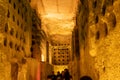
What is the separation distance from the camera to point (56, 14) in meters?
10.7

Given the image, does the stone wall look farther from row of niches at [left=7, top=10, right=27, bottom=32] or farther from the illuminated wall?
the illuminated wall

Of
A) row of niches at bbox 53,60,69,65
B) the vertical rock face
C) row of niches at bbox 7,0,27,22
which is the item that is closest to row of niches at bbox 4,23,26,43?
row of niches at bbox 7,0,27,22

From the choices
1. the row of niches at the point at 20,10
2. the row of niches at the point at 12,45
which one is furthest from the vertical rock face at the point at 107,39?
the row of niches at the point at 20,10

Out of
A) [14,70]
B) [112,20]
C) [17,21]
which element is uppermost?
[17,21]

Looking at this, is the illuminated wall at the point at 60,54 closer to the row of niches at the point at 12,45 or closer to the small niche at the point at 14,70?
the row of niches at the point at 12,45

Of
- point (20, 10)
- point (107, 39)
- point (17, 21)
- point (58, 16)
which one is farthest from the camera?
point (58, 16)

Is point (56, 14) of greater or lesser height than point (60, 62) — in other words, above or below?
above

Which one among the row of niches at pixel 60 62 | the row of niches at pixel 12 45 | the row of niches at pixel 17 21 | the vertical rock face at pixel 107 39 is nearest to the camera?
the vertical rock face at pixel 107 39

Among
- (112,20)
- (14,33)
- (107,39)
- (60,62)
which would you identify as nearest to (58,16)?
(14,33)

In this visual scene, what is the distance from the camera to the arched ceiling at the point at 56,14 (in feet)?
29.3

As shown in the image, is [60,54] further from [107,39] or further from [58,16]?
[107,39]

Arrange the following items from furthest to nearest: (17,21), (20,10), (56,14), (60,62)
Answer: (60,62) → (56,14) → (20,10) → (17,21)

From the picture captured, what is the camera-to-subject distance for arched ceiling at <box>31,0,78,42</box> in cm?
893

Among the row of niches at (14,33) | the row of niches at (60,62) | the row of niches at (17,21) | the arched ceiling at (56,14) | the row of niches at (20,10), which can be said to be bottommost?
the row of niches at (60,62)
